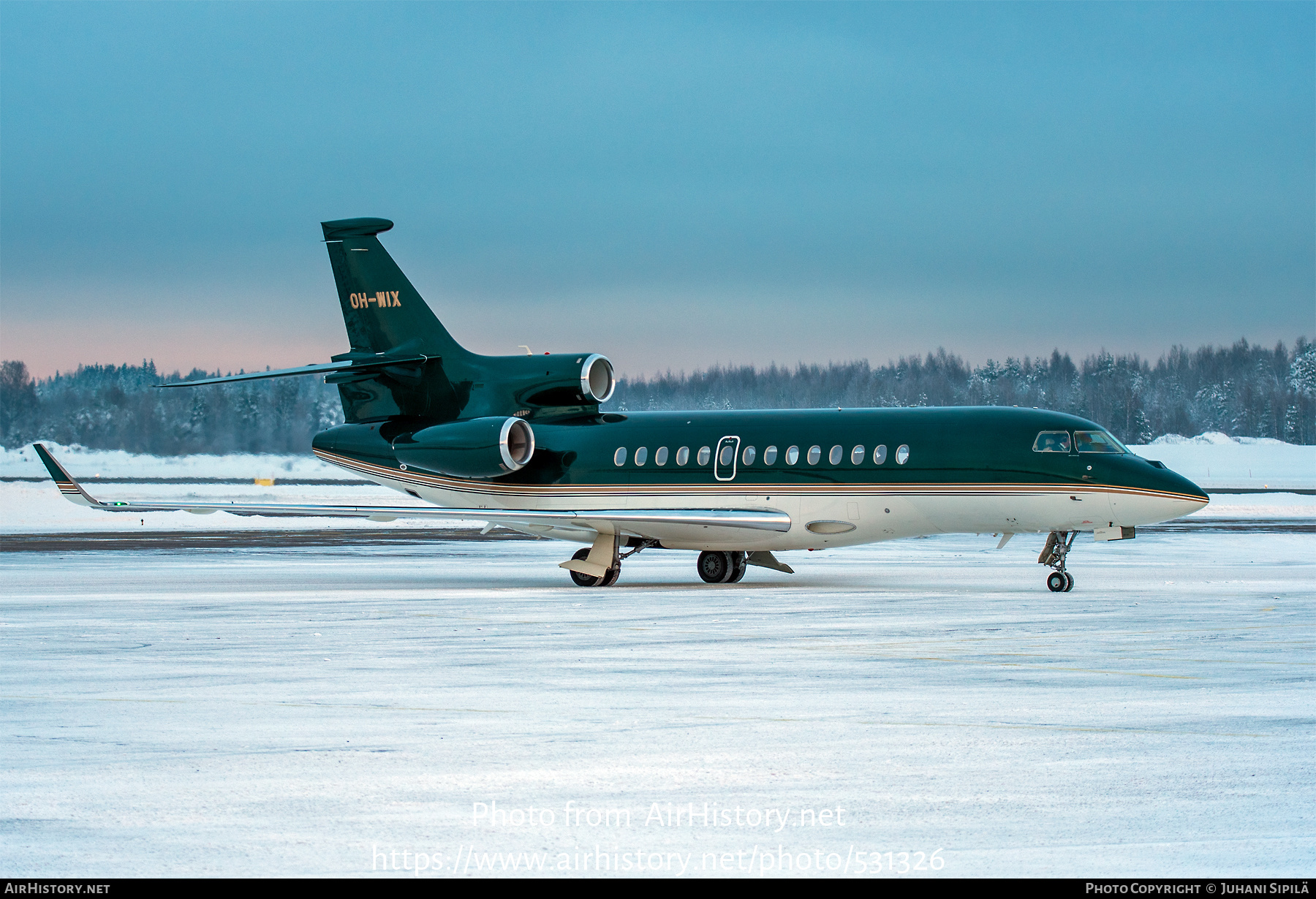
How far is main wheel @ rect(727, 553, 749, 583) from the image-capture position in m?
26.9

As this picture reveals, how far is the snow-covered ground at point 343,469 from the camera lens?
183 feet

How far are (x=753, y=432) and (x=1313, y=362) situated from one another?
113 m

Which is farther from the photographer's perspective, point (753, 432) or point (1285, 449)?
point (1285, 449)

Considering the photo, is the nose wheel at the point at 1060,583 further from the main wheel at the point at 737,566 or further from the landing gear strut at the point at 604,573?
the landing gear strut at the point at 604,573

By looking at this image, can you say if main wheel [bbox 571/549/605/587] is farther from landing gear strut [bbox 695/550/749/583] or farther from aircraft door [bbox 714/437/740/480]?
aircraft door [bbox 714/437/740/480]

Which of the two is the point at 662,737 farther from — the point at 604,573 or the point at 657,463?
the point at 657,463

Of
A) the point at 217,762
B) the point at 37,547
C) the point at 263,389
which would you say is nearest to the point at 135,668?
the point at 217,762

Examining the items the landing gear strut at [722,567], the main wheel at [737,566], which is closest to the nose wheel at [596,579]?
the landing gear strut at [722,567]

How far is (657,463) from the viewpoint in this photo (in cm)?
2647

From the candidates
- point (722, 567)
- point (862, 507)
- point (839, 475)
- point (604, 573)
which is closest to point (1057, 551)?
point (862, 507)

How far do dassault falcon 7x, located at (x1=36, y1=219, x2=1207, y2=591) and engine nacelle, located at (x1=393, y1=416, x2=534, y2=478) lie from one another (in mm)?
34

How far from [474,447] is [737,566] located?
5.55 metres
